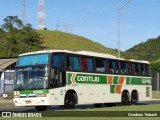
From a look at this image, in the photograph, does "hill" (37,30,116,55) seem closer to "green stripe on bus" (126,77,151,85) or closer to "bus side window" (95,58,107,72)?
"green stripe on bus" (126,77,151,85)

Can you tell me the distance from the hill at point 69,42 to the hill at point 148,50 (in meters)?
9.97

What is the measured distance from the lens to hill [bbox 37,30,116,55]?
136 m

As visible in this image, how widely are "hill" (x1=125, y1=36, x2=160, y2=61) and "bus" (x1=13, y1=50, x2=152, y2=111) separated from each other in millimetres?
77494

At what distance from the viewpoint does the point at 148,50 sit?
119 m

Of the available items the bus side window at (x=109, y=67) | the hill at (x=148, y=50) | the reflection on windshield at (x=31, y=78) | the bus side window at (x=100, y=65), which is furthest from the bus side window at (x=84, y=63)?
the hill at (x=148, y=50)

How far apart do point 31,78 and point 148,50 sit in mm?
96203

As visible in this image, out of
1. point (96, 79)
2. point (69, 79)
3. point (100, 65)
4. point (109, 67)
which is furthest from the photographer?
point (109, 67)

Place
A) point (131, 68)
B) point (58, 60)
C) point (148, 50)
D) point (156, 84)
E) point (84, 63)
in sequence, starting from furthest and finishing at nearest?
point (148, 50) → point (156, 84) → point (131, 68) → point (84, 63) → point (58, 60)

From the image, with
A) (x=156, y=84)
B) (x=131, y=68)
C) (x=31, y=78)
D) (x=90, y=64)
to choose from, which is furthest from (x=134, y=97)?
(x=156, y=84)

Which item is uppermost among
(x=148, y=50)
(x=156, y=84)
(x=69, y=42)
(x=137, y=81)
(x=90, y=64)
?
(x=69, y=42)

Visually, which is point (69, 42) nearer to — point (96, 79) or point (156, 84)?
point (156, 84)

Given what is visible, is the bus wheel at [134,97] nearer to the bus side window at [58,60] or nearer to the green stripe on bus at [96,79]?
the green stripe on bus at [96,79]

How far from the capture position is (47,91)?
957 inches

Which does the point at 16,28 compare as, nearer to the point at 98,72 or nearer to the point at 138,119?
the point at 98,72
